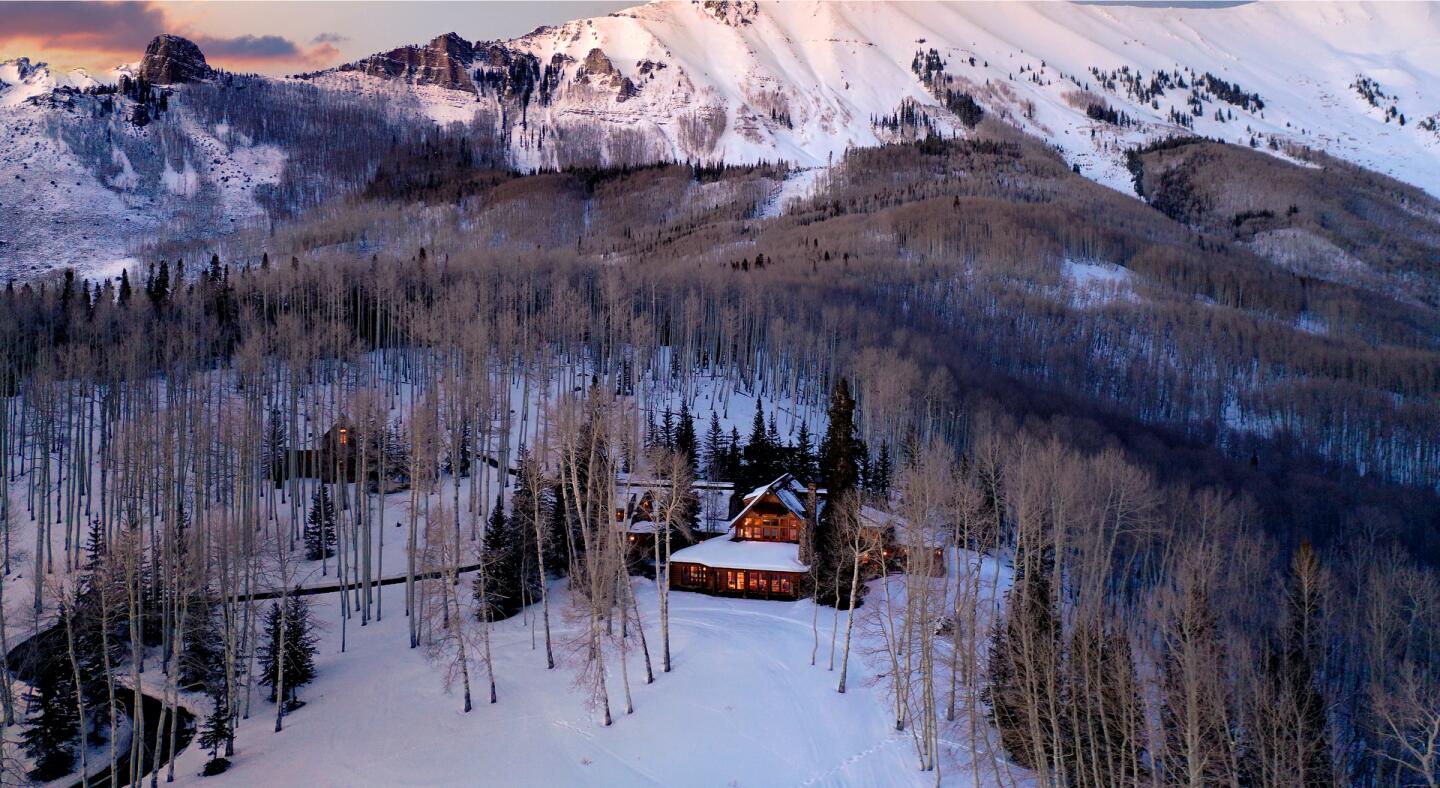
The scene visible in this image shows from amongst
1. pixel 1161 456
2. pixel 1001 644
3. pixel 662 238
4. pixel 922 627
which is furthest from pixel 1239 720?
pixel 662 238

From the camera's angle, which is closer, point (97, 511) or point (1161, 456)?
point (97, 511)

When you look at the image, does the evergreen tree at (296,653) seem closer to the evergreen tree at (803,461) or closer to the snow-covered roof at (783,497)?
the snow-covered roof at (783,497)

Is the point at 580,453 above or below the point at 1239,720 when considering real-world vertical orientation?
above

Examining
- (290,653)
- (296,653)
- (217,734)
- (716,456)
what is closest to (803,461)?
(716,456)

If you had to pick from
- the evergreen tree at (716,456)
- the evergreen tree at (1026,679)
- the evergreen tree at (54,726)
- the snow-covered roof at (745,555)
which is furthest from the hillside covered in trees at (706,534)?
the evergreen tree at (716,456)

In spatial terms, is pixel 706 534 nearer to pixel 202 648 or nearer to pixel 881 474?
pixel 881 474

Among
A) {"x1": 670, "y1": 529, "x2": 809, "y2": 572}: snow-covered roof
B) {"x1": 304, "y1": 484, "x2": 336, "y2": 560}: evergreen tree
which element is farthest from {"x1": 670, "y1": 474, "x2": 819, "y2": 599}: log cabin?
{"x1": 304, "y1": 484, "x2": 336, "y2": 560}: evergreen tree

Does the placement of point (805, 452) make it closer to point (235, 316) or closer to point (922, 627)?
point (922, 627)
